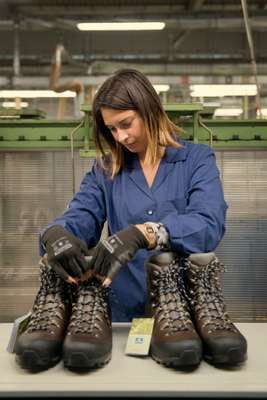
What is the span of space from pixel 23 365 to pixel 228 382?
0.29 m

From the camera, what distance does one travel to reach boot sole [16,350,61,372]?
0.69m

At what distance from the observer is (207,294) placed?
2.60ft

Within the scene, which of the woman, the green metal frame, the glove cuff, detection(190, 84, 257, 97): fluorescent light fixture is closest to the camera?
Result: the woman

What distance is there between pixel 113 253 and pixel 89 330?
0.43ft

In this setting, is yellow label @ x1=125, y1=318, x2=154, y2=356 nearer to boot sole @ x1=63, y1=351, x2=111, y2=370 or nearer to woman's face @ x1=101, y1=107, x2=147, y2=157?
boot sole @ x1=63, y1=351, x2=111, y2=370

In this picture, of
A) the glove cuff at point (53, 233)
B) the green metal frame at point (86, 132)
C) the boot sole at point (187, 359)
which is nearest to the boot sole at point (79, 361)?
the boot sole at point (187, 359)

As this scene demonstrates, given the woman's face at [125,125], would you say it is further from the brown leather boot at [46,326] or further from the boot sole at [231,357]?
the boot sole at [231,357]

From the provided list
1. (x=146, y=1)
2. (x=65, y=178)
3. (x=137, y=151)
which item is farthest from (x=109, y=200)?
(x=146, y=1)

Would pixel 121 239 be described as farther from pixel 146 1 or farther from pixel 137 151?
pixel 146 1

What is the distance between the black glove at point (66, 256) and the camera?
Answer: 2.60 feet

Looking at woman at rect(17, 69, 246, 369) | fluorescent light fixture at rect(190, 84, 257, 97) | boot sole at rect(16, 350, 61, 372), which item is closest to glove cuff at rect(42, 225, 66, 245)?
woman at rect(17, 69, 246, 369)

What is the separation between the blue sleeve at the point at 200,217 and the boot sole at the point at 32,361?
291 millimetres

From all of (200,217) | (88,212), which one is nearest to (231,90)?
(88,212)

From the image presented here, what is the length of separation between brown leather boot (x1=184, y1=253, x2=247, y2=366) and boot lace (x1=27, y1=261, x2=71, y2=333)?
0.21 meters
